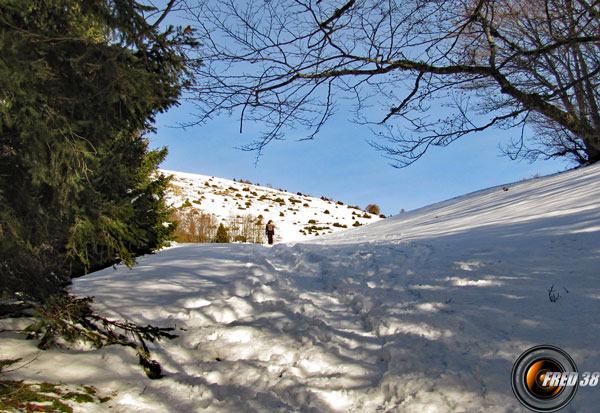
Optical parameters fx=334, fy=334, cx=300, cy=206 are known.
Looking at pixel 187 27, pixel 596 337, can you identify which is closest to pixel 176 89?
pixel 187 27

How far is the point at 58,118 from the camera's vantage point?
2639 mm

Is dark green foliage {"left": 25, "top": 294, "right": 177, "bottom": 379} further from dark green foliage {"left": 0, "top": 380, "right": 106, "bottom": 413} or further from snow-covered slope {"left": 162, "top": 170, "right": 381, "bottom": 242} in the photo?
snow-covered slope {"left": 162, "top": 170, "right": 381, "bottom": 242}

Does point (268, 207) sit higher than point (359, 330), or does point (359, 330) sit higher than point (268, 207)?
point (268, 207)

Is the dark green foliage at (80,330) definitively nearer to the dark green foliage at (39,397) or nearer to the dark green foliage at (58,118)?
the dark green foliage at (58,118)

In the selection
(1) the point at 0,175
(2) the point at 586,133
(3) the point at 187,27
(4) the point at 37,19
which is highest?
(3) the point at 187,27

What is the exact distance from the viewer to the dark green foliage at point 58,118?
2.50 metres

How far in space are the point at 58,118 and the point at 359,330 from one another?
320cm

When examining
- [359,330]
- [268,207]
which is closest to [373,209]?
[268,207]

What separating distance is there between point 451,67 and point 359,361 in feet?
14.4

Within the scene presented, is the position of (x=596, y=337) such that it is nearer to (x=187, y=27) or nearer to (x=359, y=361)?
(x=359, y=361)

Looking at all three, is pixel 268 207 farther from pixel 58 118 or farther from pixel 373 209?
pixel 58 118

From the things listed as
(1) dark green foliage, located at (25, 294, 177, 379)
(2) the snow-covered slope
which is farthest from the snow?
(2) the snow-covered slope

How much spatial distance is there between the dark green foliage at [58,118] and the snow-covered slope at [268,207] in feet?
50.7

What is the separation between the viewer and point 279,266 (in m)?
6.26
